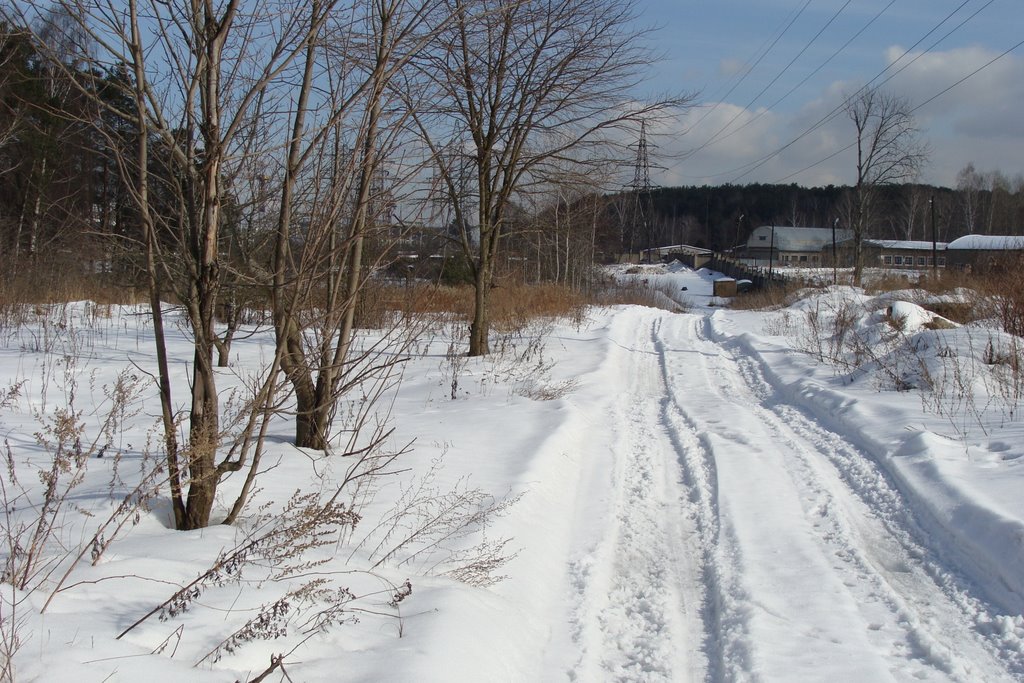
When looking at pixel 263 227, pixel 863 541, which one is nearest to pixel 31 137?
pixel 263 227

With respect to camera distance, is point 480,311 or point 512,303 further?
point 512,303

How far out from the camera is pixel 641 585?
164 inches

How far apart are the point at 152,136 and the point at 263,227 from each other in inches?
35.9

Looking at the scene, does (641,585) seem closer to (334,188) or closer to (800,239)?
(334,188)

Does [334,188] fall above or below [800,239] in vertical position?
below

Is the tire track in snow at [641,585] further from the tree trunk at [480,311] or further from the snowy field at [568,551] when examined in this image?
the tree trunk at [480,311]

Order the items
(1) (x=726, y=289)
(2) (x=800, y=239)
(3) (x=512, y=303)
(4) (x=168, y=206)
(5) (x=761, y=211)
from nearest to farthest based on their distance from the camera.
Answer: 1. (4) (x=168, y=206)
2. (3) (x=512, y=303)
3. (1) (x=726, y=289)
4. (2) (x=800, y=239)
5. (5) (x=761, y=211)

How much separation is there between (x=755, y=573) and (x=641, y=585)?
0.66 meters

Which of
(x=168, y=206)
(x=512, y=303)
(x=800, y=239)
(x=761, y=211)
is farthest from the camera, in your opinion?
(x=761, y=211)

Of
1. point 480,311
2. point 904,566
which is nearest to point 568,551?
point 904,566

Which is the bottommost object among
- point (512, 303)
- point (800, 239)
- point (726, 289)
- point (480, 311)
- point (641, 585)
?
point (641, 585)

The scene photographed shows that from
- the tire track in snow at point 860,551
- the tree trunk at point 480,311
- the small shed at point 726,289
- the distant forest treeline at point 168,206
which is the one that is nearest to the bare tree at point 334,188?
the distant forest treeline at point 168,206

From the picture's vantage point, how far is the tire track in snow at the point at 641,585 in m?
3.35

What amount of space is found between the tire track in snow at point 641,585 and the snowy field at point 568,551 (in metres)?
0.02
